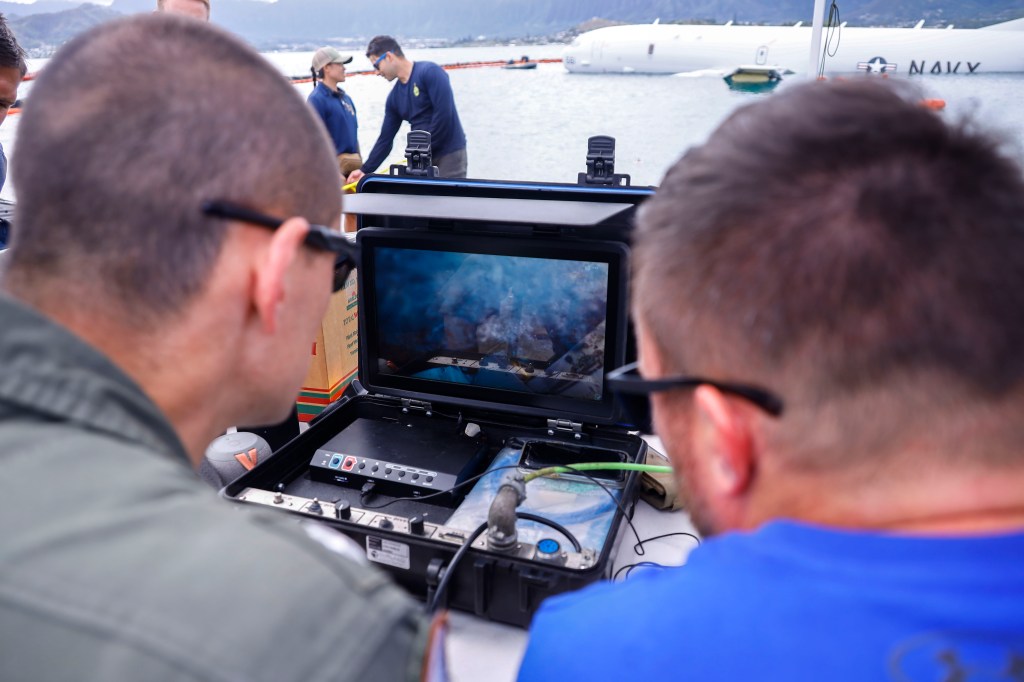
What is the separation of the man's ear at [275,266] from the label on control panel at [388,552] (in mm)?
559

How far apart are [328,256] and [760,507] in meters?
0.55

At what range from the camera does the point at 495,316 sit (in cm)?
134

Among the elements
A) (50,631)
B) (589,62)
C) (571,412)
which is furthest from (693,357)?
(589,62)

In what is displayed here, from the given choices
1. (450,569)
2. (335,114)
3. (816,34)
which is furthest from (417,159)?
(335,114)

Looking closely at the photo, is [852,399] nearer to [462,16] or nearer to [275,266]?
[275,266]

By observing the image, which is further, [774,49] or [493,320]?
[774,49]

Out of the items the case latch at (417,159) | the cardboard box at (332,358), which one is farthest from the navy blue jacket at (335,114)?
the case latch at (417,159)

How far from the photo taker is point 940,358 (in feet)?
1.47

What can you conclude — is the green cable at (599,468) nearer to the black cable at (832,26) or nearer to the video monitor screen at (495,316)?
the video monitor screen at (495,316)

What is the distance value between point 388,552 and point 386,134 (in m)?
4.32

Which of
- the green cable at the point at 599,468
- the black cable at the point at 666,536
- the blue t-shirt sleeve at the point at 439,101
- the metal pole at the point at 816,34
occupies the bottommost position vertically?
the black cable at the point at 666,536

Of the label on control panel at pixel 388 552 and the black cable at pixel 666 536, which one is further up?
the label on control panel at pixel 388 552

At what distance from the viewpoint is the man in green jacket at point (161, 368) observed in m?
0.44

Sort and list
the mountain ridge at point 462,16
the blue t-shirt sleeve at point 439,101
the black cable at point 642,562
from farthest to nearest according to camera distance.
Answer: the mountain ridge at point 462,16 → the blue t-shirt sleeve at point 439,101 → the black cable at point 642,562
